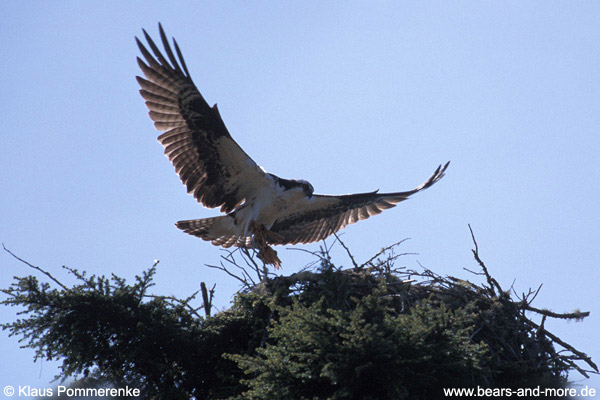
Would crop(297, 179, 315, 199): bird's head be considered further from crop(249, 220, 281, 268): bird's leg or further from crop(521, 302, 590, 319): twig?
crop(521, 302, 590, 319): twig

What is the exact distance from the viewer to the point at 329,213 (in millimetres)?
10359

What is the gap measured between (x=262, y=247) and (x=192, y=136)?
6.17 feet

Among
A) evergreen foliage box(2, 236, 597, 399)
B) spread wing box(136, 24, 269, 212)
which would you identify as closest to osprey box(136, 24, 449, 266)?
spread wing box(136, 24, 269, 212)

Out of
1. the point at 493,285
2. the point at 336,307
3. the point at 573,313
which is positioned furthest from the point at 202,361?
the point at 573,313

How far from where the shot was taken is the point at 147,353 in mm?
6801

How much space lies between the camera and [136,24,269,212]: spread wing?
8.40 metres

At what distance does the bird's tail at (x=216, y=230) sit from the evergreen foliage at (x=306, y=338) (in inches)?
73.1

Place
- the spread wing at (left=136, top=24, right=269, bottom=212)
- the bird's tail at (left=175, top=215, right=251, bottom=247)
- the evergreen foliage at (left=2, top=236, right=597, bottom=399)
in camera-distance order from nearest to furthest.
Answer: the evergreen foliage at (left=2, top=236, right=597, bottom=399), the spread wing at (left=136, top=24, right=269, bottom=212), the bird's tail at (left=175, top=215, right=251, bottom=247)

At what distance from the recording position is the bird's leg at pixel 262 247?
926cm

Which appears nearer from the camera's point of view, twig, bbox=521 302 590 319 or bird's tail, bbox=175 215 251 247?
twig, bbox=521 302 590 319

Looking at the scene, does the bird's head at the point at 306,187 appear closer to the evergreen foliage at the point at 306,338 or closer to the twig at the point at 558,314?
the evergreen foliage at the point at 306,338

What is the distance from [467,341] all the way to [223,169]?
14.5 ft

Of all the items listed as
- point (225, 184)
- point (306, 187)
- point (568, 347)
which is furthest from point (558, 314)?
point (225, 184)

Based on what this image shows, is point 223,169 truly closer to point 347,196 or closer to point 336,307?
point 347,196
